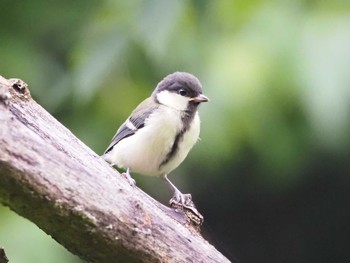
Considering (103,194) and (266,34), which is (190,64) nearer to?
(266,34)

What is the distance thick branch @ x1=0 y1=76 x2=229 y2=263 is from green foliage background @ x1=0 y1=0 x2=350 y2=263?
0.58 meters

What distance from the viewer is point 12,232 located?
2383 millimetres

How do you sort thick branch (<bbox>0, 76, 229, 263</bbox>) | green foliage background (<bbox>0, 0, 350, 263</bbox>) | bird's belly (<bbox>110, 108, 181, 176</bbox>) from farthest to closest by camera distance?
1. green foliage background (<bbox>0, 0, 350, 263</bbox>)
2. bird's belly (<bbox>110, 108, 181, 176</bbox>)
3. thick branch (<bbox>0, 76, 229, 263</bbox>)

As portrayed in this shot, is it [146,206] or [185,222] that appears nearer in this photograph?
[146,206]

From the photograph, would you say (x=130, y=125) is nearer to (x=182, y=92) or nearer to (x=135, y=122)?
(x=135, y=122)

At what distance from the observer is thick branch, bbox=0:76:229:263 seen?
148cm

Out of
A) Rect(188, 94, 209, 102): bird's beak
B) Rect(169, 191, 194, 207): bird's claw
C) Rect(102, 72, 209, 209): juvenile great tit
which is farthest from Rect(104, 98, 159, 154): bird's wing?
Rect(169, 191, 194, 207): bird's claw

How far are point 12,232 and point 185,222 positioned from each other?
710 millimetres

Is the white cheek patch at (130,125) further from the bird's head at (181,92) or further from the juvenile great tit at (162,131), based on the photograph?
the bird's head at (181,92)

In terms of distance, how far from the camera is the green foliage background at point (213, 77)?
8.32ft

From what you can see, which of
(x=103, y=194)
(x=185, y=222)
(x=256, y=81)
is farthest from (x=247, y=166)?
(x=103, y=194)

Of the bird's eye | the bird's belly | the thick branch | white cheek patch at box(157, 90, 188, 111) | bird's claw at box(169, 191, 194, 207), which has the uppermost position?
the bird's eye

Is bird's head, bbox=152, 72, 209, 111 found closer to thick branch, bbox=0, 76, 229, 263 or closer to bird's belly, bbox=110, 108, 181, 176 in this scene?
bird's belly, bbox=110, 108, 181, 176

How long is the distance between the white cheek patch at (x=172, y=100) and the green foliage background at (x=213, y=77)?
3.8 inches
